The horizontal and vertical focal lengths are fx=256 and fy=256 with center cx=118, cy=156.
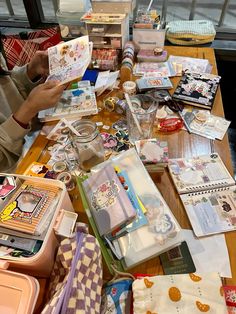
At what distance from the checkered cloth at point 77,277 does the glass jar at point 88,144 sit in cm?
30

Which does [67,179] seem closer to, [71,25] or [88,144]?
[88,144]

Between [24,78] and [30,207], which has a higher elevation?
[30,207]

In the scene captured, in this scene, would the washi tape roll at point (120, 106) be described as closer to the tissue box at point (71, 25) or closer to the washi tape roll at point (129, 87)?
the washi tape roll at point (129, 87)

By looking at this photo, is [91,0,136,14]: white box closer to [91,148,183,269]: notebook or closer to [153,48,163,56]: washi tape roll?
[153,48,163,56]: washi tape roll

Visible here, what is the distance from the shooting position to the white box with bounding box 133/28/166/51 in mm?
1300

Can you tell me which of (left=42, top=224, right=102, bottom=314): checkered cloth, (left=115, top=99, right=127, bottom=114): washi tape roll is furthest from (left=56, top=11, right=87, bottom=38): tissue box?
(left=42, top=224, right=102, bottom=314): checkered cloth

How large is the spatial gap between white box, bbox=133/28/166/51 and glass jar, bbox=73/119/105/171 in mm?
733

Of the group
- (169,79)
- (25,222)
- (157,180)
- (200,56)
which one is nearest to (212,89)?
(169,79)

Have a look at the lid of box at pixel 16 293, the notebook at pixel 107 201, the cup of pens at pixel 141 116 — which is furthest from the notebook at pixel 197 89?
the lid of box at pixel 16 293

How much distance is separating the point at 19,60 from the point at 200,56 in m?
1.09

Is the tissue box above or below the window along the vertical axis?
above

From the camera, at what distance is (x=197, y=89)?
1.12m

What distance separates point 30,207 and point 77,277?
0.17 metres

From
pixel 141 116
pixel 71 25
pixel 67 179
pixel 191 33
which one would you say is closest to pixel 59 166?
pixel 67 179
